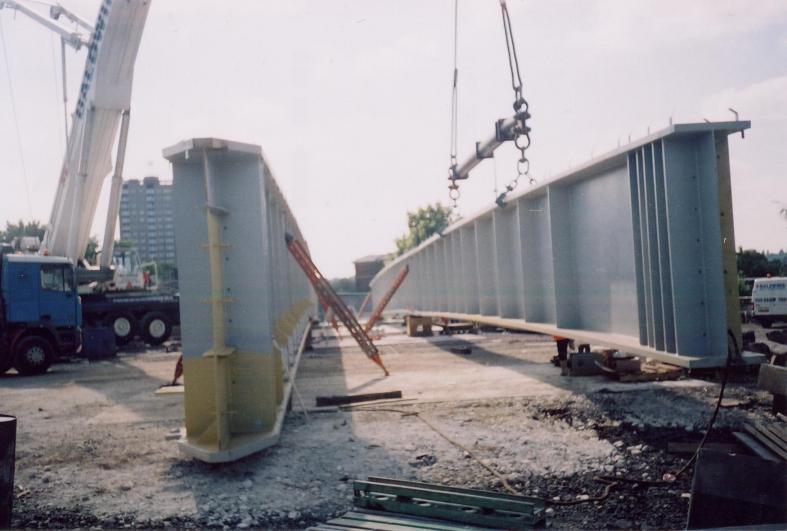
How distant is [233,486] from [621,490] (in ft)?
9.31

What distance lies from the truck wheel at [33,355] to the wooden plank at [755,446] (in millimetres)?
14438

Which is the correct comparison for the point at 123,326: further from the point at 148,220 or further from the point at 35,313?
the point at 148,220

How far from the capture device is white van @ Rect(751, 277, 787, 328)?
741 inches

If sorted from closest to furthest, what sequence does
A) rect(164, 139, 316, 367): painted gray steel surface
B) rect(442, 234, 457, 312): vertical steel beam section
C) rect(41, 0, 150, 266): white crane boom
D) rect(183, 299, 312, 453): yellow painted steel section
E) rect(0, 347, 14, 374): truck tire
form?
rect(183, 299, 312, 453): yellow painted steel section
rect(164, 139, 316, 367): painted gray steel surface
rect(0, 347, 14, 374): truck tire
rect(442, 234, 457, 312): vertical steel beam section
rect(41, 0, 150, 266): white crane boom

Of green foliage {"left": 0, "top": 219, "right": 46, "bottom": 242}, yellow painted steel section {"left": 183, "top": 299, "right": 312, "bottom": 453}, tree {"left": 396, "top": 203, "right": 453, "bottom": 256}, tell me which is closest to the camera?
yellow painted steel section {"left": 183, "top": 299, "right": 312, "bottom": 453}

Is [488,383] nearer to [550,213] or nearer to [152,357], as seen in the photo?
[550,213]

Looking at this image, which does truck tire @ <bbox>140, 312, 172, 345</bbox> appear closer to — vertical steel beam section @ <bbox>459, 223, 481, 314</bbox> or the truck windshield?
the truck windshield

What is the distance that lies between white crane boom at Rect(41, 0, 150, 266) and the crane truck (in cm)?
2

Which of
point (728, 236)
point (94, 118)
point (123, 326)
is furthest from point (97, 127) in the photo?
point (728, 236)

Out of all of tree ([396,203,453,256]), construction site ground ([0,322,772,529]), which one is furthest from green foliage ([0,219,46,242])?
construction site ground ([0,322,772,529])

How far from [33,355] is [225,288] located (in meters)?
11.2

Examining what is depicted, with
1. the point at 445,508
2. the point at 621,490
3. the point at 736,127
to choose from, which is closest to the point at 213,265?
the point at 445,508

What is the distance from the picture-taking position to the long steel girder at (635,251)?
5699mm

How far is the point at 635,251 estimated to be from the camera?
6395mm
